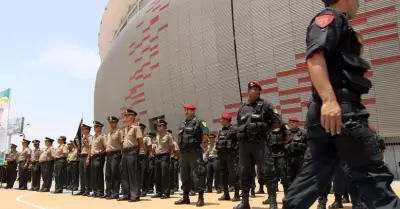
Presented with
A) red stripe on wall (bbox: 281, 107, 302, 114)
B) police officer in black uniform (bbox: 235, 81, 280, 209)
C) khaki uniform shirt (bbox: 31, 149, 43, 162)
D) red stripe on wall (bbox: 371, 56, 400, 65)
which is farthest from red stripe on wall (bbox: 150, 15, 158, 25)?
police officer in black uniform (bbox: 235, 81, 280, 209)

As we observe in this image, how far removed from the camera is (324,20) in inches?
80.7

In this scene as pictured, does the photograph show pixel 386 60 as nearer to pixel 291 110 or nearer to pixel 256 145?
pixel 291 110

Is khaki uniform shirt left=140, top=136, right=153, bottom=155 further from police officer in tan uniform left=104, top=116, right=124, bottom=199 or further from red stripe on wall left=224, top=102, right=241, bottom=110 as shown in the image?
red stripe on wall left=224, top=102, right=241, bottom=110

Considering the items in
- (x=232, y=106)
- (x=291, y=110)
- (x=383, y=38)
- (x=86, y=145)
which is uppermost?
(x=383, y=38)

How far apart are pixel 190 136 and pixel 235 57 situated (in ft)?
40.7

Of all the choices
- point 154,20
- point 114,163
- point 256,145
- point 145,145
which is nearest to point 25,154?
point 145,145

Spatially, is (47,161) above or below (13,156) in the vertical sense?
below

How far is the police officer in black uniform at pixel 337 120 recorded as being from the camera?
1879 millimetres

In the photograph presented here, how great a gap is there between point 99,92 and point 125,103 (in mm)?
8786

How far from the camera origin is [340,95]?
2.00m

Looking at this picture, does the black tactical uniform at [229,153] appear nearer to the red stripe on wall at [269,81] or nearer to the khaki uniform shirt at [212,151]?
the khaki uniform shirt at [212,151]

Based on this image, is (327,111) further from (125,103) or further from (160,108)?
(125,103)

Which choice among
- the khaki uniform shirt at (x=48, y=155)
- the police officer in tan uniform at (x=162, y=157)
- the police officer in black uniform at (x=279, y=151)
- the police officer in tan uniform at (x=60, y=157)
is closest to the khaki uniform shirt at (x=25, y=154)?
the khaki uniform shirt at (x=48, y=155)

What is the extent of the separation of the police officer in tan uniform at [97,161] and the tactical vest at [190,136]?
130 inches
